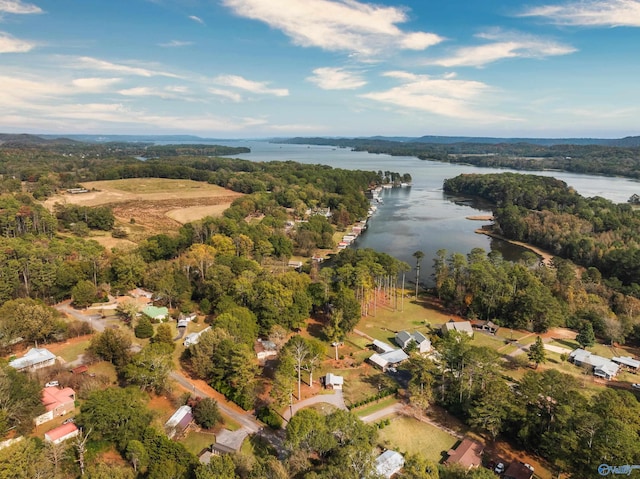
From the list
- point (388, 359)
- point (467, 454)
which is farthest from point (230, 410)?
point (467, 454)

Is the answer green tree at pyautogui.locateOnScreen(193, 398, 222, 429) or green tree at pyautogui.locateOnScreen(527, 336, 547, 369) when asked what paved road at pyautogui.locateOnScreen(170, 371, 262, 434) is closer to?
green tree at pyautogui.locateOnScreen(193, 398, 222, 429)

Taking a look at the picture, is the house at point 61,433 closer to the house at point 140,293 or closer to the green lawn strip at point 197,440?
the green lawn strip at point 197,440

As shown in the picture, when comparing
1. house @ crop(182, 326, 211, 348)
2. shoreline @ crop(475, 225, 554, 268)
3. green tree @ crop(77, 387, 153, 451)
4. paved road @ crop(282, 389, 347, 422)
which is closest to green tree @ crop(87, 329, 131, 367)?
house @ crop(182, 326, 211, 348)

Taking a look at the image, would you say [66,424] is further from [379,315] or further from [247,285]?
[379,315]

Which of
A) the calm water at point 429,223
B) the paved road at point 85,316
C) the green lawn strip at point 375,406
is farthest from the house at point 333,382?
the calm water at point 429,223

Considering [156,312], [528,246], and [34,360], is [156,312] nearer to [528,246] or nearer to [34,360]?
[34,360]

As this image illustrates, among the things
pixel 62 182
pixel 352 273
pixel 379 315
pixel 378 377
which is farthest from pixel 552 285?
pixel 62 182
